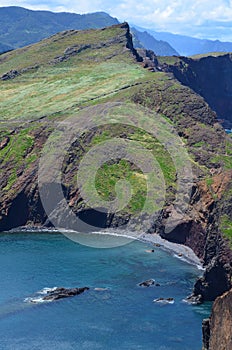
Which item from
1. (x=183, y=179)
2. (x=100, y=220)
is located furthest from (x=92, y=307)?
(x=183, y=179)

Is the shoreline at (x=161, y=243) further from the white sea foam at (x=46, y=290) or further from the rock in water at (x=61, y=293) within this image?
the white sea foam at (x=46, y=290)

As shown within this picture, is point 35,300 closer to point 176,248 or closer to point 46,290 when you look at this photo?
point 46,290

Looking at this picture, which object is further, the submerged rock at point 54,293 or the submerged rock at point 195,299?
the submerged rock at point 54,293

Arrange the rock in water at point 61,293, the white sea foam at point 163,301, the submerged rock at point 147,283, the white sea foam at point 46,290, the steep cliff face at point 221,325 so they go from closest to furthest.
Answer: the steep cliff face at point 221,325, the white sea foam at point 163,301, the rock in water at point 61,293, the white sea foam at point 46,290, the submerged rock at point 147,283

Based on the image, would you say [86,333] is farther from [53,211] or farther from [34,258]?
[53,211]

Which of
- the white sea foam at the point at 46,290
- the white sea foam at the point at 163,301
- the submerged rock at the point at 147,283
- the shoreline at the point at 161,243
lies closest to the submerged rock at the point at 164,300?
the white sea foam at the point at 163,301

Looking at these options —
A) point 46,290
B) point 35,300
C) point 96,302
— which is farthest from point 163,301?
point 35,300
